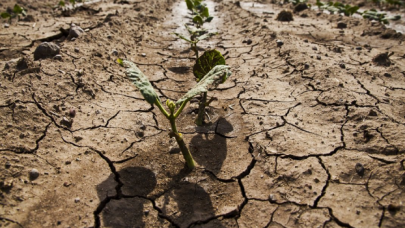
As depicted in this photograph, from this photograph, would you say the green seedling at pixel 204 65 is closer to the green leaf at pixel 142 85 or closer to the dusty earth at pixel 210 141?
the dusty earth at pixel 210 141

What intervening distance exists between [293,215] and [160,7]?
5.69 m

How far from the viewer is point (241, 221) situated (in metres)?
1.77

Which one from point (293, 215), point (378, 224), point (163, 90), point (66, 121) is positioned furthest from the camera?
point (163, 90)

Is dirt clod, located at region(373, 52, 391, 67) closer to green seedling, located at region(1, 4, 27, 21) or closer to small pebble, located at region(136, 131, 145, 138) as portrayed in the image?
small pebble, located at region(136, 131, 145, 138)

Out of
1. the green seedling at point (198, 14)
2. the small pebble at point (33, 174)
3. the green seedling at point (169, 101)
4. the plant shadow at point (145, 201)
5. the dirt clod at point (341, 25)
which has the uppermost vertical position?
the green seedling at point (169, 101)

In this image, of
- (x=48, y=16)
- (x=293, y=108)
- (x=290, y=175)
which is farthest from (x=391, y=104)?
(x=48, y=16)

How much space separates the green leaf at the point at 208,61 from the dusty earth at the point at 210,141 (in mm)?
434

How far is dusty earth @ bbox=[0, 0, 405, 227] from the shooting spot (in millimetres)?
1761

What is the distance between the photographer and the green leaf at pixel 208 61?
8.20 ft

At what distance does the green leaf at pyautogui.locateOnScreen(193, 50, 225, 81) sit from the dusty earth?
43 cm

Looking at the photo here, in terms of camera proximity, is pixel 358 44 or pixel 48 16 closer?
pixel 358 44

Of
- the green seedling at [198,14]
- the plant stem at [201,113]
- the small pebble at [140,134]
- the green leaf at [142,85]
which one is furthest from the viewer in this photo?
the green seedling at [198,14]

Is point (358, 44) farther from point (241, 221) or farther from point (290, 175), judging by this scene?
point (241, 221)

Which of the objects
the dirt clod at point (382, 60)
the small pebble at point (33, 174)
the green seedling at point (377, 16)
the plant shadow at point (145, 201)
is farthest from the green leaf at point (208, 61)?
the green seedling at point (377, 16)
